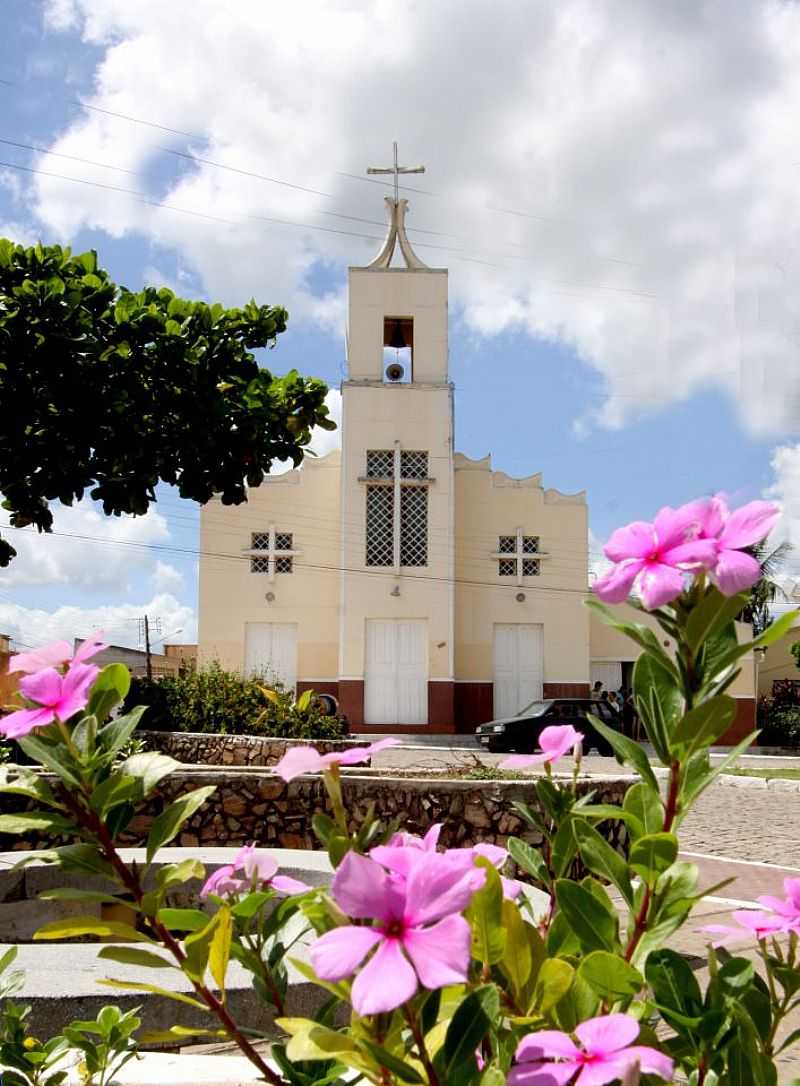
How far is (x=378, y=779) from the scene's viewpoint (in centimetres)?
659

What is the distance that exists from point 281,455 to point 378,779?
271cm

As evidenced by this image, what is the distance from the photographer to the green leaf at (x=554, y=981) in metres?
0.86

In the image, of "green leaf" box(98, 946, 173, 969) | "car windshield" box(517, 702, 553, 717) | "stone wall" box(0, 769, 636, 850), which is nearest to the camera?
"green leaf" box(98, 946, 173, 969)

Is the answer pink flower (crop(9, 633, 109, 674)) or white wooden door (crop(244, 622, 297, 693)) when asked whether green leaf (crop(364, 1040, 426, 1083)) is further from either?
white wooden door (crop(244, 622, 297, 693))

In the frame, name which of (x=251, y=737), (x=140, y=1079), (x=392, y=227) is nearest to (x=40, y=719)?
(x=140, y=1079)

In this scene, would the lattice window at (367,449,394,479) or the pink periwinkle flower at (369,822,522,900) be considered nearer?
the pink periwinkle flower at (369,822,522,900)

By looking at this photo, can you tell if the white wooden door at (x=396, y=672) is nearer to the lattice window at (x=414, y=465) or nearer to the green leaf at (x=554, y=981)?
the lattice window at (x=414, y=465)

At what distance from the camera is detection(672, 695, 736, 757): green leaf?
2.66 ft

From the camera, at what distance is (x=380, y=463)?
88.0ft

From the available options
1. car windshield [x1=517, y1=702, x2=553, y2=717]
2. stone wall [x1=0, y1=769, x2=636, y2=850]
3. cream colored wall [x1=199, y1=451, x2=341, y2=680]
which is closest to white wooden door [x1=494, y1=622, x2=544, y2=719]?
car windshield [x1=517, y1=702, x2=553, y2=717]

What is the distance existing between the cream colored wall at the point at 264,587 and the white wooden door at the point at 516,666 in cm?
431

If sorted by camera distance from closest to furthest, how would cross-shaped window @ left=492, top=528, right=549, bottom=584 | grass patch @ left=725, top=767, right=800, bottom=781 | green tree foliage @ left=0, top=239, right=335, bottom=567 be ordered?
green tree foliage @ left=0, top=239, right=335, bottom=567 → grass patch @ left=725, top=767, right=800, bottom=781 → cross-shaped window @ left=492, top=528, right=549, bottom=584

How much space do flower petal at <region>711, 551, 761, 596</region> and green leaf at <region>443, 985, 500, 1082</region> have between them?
1.15ft

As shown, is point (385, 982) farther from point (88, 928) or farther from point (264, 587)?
point (264, 587)
